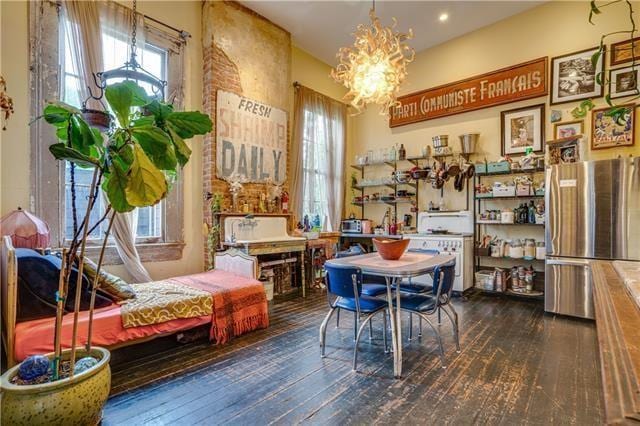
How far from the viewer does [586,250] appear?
3562 millimetres

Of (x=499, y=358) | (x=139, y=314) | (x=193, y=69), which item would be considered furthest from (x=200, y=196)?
(x=499, y=358)

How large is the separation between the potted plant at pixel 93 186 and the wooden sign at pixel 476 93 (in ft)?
16.2

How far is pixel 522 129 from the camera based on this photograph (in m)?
4.79

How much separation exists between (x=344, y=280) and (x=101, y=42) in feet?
11.6

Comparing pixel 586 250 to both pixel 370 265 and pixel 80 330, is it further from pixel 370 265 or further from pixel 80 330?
pixel 80 330

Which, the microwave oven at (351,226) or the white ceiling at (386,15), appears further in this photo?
the microwave oven at (351,226)

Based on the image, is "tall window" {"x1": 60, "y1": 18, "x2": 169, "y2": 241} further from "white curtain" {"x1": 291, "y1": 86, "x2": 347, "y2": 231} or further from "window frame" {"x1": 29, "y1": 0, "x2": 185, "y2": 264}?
"white curtain" {"x1": 291, "y1": 86, "x2": 347, "y2": 231}

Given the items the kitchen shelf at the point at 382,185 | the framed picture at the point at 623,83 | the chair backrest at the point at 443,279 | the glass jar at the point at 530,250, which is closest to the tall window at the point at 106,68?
the chair backrest at the point at 443,279

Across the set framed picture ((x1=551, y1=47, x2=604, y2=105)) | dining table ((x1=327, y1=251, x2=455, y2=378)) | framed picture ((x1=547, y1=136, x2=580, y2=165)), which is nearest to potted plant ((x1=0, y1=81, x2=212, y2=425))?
dining table ((x1=327, y1=251, x2=455, y2=378))

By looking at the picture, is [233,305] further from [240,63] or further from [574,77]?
[574,77]

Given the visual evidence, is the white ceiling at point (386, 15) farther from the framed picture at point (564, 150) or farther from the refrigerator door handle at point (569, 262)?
the refrigerator door handle at point (569, 262)

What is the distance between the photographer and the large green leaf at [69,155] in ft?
4.46

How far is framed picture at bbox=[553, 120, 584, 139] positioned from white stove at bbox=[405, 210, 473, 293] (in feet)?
5.22

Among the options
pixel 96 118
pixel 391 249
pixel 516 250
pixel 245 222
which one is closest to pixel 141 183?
pixel 96 118
